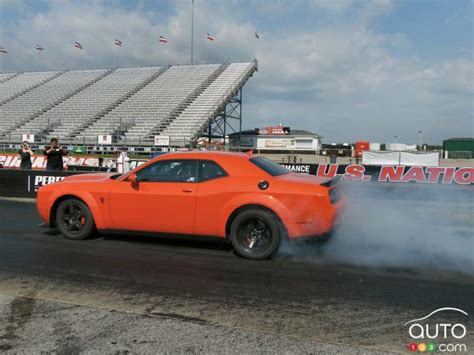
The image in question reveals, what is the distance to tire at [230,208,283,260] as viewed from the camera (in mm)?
5539

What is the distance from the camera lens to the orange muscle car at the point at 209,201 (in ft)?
18.1

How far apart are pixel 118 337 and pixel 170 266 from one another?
199 cm

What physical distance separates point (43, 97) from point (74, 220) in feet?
Answer: 142


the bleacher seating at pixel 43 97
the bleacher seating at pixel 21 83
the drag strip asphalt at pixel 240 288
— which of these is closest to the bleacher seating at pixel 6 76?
the bleacher seating at pixel 21 83

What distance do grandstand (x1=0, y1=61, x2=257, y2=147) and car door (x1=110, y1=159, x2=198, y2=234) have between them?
89.6ft

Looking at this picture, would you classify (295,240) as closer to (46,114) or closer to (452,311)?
(452,311)

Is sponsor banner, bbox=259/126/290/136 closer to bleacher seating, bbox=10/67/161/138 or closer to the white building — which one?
the white building

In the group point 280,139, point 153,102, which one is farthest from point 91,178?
point 280,139

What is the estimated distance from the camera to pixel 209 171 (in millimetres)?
5992

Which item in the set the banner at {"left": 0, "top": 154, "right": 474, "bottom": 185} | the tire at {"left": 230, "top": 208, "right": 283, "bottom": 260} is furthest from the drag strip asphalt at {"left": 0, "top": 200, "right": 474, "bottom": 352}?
the banner at {"left": 0, "top": 154, "right": 474, "bottom": 185}

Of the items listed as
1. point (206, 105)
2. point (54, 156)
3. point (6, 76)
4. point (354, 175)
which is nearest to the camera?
point (54, 156)

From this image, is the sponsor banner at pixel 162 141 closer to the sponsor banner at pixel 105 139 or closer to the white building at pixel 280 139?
the sponsor banner at pixel 105 139

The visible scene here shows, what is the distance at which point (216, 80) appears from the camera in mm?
43531

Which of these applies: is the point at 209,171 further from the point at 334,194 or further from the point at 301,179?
the point at 334,194
